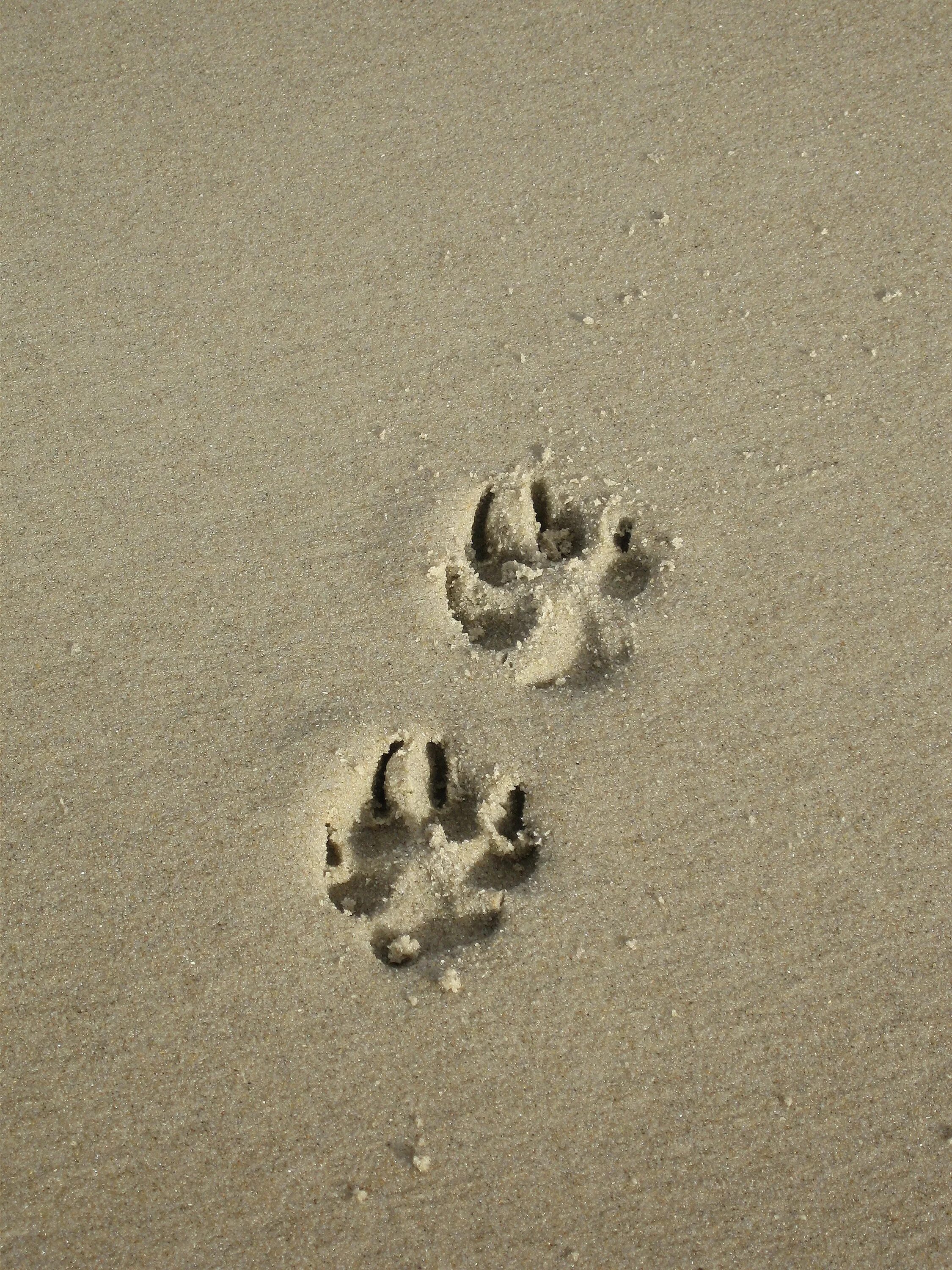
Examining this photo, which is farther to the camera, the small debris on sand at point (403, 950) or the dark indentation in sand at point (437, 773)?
the dark indentation in sand at point (437, 773)

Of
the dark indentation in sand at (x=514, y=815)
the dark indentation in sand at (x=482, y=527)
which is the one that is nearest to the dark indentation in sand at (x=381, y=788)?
the dark indentation in sand at (x=514, y=815)

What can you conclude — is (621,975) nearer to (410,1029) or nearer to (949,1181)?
(410,1029)

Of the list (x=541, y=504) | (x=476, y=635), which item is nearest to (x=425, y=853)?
(x=476, y=635)

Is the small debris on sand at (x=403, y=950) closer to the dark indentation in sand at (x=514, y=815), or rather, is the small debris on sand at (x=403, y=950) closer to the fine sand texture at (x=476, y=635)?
the fine sand texture at (x=476, y=635)

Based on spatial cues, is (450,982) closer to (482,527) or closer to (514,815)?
(514,815)

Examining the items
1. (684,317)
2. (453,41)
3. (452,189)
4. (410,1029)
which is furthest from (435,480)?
(453,41)

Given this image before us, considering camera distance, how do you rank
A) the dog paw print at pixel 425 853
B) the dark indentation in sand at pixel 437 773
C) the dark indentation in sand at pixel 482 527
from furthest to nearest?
the dark indentation in sand at pixel 482 527, the dark indentation in sand at pixel 437 773, the dog paw print at pixel 425 853
